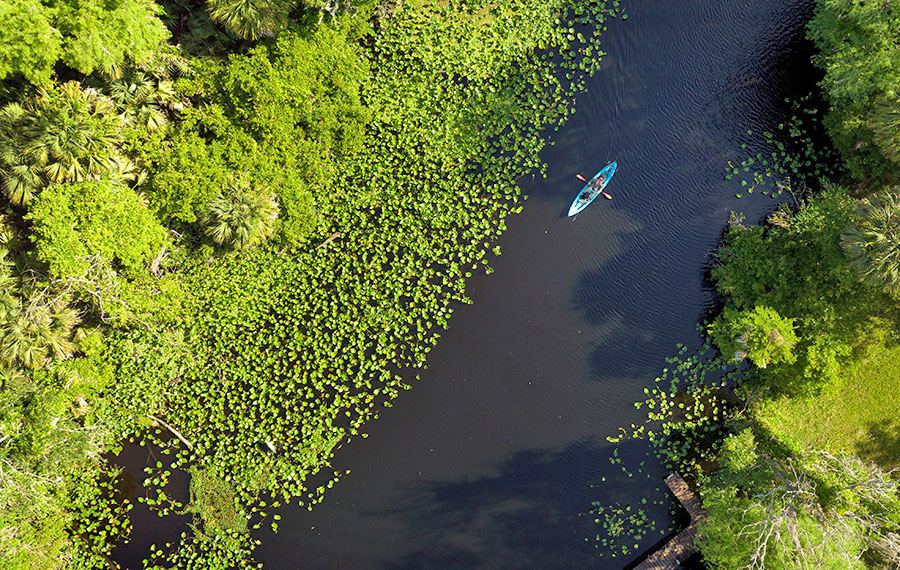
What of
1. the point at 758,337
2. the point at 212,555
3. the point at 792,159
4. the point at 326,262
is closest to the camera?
the point at 758,337

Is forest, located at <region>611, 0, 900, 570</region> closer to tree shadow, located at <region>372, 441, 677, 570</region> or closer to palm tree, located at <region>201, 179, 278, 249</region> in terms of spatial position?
tree shadow, located at <region>372, 441, 677, 570</region>

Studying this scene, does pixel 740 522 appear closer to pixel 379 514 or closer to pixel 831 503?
pixel 831 503

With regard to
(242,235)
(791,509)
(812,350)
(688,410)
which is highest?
(242,235)

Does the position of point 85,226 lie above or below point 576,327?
above

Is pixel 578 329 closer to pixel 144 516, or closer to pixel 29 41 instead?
pixel 144 516

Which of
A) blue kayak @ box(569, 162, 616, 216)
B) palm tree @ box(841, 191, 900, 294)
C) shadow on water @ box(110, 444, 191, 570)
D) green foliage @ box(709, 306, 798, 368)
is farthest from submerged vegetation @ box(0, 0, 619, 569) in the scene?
palm tree @ box(841, 191, 900, 294)

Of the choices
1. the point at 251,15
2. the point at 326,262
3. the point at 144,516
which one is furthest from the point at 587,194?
the point at 144,516

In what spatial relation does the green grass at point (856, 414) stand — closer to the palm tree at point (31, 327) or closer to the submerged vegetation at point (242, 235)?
the submerged vegetation at point (242, 235)

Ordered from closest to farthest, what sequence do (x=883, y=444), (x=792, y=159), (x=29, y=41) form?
(x=29, y=41)
(x=883, y=444)
(x=792, y=159)
